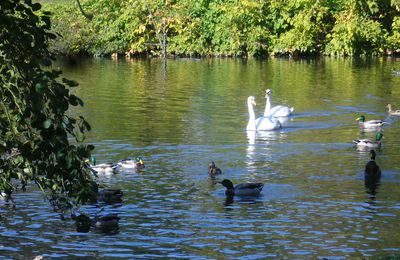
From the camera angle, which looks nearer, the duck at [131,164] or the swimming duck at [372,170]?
the swimming duck at [372,170]

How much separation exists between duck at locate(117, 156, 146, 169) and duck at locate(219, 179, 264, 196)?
9.96 feet

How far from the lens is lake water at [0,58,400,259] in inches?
508

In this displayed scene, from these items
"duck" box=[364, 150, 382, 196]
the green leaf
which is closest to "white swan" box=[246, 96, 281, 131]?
"duck" box=[364, 150, 382, 196]

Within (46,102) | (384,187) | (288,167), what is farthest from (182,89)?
(46,102)

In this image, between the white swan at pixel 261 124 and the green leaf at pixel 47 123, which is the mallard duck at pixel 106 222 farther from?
the white swan at pixel 261 124

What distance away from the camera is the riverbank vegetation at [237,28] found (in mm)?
51125

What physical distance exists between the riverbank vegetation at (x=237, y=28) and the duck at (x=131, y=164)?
32783 mm

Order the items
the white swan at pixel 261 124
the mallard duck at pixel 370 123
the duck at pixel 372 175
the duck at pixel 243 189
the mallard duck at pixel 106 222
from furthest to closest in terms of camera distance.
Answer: the mallard duck at pixel 370 123 < the white swan at pixel 261 124 < the duck at pixel 372 175 < the duck at pixel 243 189 < the mallard duck at pixel 106 222

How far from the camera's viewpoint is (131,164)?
18516 millimetres

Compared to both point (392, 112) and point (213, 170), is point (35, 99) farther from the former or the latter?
point (392, 112)

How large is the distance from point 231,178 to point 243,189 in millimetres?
1907

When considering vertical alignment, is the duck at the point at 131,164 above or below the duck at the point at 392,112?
below

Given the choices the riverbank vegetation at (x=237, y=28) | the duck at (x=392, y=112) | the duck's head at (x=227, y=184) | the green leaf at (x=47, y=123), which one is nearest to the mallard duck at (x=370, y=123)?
the duck at (x=392, y=112)

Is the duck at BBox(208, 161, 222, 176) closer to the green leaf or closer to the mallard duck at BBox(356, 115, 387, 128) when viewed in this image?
the mallard duck at BBox(356, 115, 387, 128)
